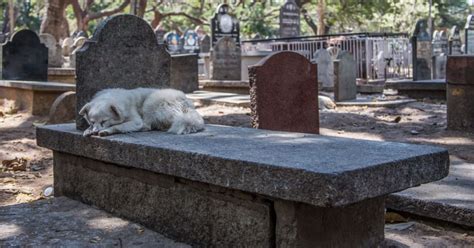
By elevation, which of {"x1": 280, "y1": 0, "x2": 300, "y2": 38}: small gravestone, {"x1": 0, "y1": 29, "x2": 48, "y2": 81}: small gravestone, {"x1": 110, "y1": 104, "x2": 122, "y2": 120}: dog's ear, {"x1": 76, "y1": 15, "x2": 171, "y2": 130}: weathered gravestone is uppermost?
{"x1": 280, "y1": 0, "x2": 300, "y2": 38}: small gravestone

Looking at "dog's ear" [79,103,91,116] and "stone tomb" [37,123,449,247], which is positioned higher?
"dog's ear" [79,103,91,116]

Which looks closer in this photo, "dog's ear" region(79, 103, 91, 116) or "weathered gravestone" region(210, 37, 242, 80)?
"dog's ear" region(79, 103, 91, 116)

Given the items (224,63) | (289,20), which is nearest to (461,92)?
(224,63)

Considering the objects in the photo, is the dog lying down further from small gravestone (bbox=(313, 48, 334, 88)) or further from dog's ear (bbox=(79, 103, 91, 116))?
small gravestone (bbox=(313, 48, 334, 88))

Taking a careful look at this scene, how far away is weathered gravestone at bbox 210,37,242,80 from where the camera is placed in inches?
676

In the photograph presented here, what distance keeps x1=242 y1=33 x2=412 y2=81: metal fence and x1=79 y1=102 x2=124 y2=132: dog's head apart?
1599 centimetres

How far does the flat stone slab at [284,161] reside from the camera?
267 cm

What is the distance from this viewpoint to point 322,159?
2941 mm

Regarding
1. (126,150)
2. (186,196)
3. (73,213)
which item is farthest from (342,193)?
(73,213)

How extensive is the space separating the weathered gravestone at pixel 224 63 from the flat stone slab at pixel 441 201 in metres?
12.5

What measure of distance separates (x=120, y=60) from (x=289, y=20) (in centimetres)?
2198

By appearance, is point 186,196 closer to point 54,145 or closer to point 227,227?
point 227,227

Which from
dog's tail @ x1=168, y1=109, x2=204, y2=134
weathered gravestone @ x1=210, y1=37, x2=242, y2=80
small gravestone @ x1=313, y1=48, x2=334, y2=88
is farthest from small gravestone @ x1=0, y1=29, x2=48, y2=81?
dog's tail @ x1=168, y1=109, x2=204, y2=134

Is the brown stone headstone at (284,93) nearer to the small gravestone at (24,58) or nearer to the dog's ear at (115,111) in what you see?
the dog's ear at (115,111)
